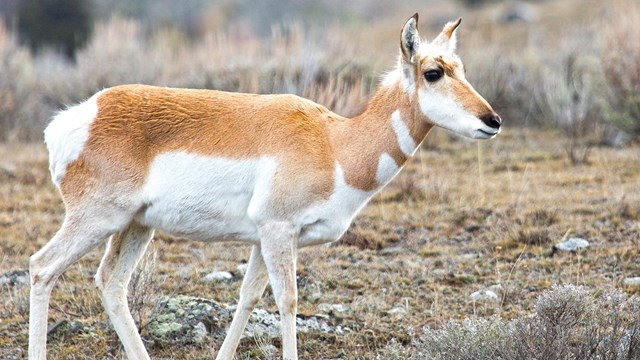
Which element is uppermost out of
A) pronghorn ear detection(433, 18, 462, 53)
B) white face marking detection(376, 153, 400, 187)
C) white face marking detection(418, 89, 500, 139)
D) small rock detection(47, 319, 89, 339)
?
pronghorn ear detection(433, 18, 462, 53)

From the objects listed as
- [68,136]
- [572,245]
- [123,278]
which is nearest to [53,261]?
[123,278]

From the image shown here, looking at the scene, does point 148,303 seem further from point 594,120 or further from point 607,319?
point 594,120

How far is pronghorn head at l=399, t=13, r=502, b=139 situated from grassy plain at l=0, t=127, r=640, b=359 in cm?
167

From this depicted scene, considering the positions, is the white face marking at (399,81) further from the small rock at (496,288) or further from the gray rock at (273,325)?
the small rock at (496,288)

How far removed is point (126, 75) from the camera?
16.5 m

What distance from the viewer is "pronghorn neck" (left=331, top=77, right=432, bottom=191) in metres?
6.01

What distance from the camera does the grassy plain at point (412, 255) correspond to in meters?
7.11

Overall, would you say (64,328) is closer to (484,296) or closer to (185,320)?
(185,320)

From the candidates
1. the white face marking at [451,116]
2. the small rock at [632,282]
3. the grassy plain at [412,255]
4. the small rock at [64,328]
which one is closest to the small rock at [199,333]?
the grassy plain at [412,255]

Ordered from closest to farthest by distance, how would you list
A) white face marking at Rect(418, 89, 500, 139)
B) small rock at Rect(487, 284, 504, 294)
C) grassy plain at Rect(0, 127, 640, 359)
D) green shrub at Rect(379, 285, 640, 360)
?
green shrub at Rect(379, 285, 640, 360) → white face marking at Rect(418, 89, 500, 139) → grassy plain at Rect(0, 127, 640, 359) → small rock at Rect(487, 284, 504, 294)

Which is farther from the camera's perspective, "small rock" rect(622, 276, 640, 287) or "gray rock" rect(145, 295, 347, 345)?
"small rock" rect(622, 276, 640, 287)

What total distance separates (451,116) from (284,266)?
1300 millimetres

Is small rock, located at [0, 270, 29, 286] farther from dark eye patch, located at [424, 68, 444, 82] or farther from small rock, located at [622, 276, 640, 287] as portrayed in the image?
small rock, located at [622, 276, 640, 287]

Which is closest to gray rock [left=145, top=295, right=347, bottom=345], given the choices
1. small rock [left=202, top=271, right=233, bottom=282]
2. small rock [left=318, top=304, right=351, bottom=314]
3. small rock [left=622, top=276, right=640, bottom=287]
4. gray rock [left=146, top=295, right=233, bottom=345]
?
gray rock [left=146, top=295, right=233, bottom=345]
